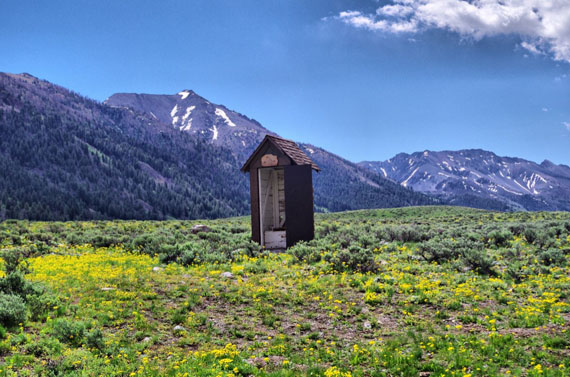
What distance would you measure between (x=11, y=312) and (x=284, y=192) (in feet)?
54.9

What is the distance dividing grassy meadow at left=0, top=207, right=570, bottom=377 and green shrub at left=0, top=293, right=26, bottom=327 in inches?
1.0

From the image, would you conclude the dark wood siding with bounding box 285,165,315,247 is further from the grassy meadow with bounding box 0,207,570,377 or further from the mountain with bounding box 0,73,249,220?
the mountain with bounding box 0,73,249,220

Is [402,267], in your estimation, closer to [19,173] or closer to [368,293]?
[368,293]

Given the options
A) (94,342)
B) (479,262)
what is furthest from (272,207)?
(94,342)

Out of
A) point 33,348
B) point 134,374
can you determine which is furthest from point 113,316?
point 134,374

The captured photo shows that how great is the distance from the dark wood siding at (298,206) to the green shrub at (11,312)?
49.5 feet

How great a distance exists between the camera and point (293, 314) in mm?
10852

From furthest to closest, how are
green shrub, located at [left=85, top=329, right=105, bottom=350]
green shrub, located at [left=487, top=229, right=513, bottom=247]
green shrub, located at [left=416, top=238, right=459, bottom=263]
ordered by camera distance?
Result: green shrub, located at [left=487, top=229, right=513, bottom=247] < green shrub, located at [left=416, top=238, right=459, bottom=263] < green shrub, located at [left=85, top=329, right=105, bottom=350]

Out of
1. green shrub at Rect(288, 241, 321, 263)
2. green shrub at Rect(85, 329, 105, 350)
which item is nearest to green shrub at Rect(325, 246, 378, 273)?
green shrub at Rect(288, 241, 321, 263)

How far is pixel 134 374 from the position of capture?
7.02 meters

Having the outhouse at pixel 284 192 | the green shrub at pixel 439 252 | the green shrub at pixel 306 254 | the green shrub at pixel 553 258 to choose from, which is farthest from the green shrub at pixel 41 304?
the green shrub at pixel 553 258

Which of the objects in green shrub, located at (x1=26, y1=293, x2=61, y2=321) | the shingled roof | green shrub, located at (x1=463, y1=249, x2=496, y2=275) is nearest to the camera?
green shrub, located at (x1=26, y1=293, x2=61, y2=321)

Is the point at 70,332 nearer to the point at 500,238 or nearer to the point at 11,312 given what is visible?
the point at 11,312

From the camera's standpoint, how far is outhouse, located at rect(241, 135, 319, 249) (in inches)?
904
